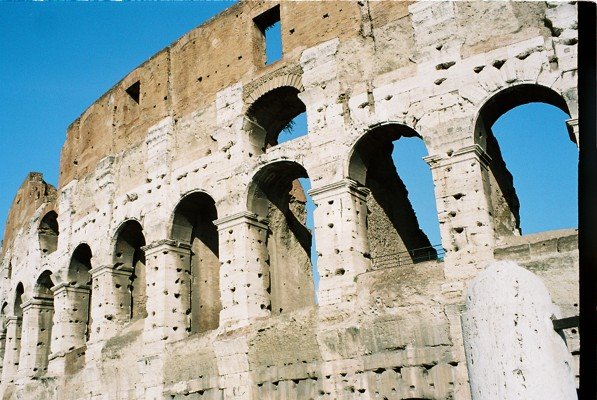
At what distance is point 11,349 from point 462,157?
1270 cm

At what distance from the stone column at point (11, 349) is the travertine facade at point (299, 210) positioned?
1.28 metres

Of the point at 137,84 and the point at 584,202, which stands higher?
the point at 137,84

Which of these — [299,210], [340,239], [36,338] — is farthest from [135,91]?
[340,239]

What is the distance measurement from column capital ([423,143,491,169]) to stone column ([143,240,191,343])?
5132 millimetres

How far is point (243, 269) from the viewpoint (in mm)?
10359

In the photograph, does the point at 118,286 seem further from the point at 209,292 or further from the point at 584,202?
the point at 584,202

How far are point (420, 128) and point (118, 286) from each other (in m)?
7.13

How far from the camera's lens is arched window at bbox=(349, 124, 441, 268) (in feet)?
32.2

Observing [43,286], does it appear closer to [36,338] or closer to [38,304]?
[38,304]

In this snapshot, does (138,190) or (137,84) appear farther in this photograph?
(137,84)

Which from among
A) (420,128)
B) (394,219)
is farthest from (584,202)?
(394,219)

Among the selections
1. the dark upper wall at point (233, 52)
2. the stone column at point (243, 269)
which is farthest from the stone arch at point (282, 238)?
the dark upper wall at point (233, 52)

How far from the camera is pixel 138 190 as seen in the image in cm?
1291

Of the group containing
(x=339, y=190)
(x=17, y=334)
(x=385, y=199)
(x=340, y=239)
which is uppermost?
(x=385, y=199)
